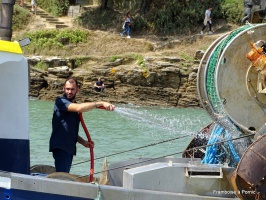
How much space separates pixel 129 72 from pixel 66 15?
1021 centimetres

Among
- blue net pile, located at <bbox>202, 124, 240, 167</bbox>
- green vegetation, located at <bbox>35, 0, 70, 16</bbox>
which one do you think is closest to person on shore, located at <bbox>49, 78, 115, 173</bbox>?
blue net pile, located at <bbox>202, 124, 240, 167</bbox>

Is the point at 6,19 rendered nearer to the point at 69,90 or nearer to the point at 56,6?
the point at 69,90

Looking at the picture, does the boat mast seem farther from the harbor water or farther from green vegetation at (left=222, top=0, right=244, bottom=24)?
green vegetation at (left=222, top=0, right=244, bottom=24)

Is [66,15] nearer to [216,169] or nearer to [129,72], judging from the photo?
[129,72]

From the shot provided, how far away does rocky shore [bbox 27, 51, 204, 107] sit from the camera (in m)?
31.3

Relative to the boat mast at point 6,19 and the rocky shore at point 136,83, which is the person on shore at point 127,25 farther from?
the boat mast at point 6,19

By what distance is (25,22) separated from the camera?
3884 cm

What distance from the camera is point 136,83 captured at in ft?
104

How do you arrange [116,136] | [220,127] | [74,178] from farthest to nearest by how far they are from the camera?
[116,136] → [220,127] → [74,178]

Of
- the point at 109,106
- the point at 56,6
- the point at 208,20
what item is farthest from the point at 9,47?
the point at 56,6

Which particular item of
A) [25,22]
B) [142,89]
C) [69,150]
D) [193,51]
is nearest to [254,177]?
[69,150]

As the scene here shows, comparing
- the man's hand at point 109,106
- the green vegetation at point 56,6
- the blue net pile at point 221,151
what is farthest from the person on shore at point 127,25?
the man's hand at point 109,106

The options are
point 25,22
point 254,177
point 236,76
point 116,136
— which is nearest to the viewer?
point 254,177

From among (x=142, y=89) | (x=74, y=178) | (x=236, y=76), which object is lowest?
(x=142, y=89)
